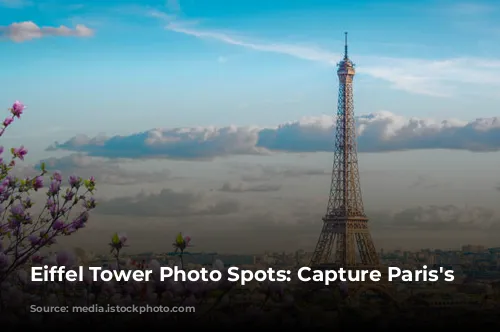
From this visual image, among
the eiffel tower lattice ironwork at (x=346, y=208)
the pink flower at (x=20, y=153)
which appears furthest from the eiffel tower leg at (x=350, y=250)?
the pink flower at (x=20, y=153)

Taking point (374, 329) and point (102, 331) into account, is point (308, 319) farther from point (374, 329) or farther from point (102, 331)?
point (102, 331)

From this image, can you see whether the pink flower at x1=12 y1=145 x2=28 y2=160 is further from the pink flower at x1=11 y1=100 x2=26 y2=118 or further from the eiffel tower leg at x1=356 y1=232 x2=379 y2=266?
the eiffel tower leg at x1=356 y1=232 x2=379 y2=266

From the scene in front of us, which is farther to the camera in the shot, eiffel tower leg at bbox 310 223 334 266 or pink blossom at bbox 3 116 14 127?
eiffel tower leg at bbox 310 223 334 266

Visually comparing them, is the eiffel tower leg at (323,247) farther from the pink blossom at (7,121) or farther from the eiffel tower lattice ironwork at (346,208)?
the pink blossom at (7,121)

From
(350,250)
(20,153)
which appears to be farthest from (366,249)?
(20,153)

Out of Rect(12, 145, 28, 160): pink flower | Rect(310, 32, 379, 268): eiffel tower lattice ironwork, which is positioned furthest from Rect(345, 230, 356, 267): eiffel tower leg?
Rect(12, 145, 28, 160): pink flower

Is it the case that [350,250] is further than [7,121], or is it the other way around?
[350,250]

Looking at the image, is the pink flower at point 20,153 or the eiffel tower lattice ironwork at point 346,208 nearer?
the pink flower at point 20,153

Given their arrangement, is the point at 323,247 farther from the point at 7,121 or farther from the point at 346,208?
the point at 7,121

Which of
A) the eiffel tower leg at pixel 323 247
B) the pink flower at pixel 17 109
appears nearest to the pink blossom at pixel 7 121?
the pink flower at pixel 17 109

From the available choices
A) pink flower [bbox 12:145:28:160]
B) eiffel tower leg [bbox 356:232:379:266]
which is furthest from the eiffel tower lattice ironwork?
pink flower [bbox 12:145:28:160]

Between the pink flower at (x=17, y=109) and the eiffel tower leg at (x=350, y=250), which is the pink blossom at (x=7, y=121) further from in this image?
the eiffel tower leg at (x=350, y=250)

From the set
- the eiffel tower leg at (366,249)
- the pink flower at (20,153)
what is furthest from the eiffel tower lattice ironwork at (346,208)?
the pink flower at (20,153)

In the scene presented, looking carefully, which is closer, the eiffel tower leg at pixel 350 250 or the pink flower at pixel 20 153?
the pink flower at pixel 20 153
